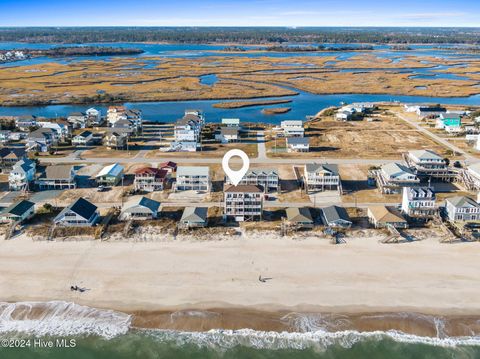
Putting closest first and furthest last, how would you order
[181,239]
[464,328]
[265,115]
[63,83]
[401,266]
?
[464,328]
[401,266]
[181,239]
[265,115]
[63,83]

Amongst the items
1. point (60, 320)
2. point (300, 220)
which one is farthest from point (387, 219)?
point (60, 320)

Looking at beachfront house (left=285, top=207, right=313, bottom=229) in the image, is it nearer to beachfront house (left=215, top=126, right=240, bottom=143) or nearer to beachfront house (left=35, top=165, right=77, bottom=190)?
beachfront house (left=35, top=165, right=77, bottom=190)

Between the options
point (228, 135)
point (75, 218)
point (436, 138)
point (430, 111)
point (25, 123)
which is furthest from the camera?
point (430, 111)

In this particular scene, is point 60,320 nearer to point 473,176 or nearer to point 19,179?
point 19,179

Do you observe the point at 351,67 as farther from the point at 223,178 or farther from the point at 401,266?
the point at 401,266

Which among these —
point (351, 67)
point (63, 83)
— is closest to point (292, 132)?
point (63, 83)

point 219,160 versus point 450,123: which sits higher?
point 450,123

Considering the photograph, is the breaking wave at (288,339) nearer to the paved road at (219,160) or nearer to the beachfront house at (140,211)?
the beachfront house at (140,211)
